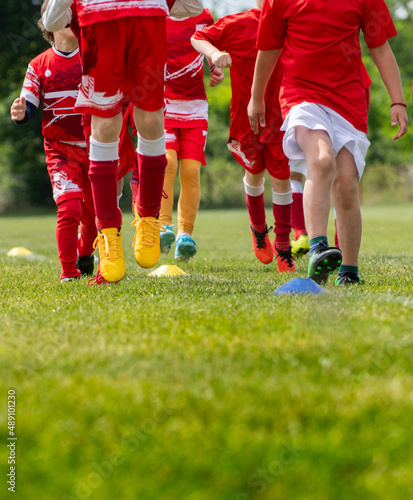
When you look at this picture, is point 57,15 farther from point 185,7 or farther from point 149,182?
point 149,182

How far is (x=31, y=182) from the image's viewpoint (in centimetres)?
3184

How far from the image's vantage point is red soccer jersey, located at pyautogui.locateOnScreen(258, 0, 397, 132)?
3896mm

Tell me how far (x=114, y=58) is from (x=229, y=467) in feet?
8.68

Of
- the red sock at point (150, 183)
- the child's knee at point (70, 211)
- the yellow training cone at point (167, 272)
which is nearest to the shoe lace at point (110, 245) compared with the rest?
the red sock at point (150, 183)

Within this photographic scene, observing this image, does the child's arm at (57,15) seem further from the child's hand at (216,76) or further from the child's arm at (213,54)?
the child's hand at (216,76)

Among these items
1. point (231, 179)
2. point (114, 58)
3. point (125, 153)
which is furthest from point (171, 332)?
point (231, 179)

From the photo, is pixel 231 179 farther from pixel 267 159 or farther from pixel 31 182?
pixel 267 159

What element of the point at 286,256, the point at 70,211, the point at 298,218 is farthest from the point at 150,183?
the point at 298,218

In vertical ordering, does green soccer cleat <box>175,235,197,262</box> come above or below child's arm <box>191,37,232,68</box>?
below

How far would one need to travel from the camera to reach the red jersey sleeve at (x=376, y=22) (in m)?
3.95

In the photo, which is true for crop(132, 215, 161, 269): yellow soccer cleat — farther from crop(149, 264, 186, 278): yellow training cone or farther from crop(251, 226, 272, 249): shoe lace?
crop(251, 226, 272, 249): shoe lace

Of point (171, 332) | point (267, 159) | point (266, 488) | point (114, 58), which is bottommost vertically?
point (267, 159)

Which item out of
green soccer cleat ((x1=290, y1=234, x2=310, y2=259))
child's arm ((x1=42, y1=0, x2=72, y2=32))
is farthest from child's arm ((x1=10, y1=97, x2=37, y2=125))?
green soccer cleat ((x1=290, y1=234, x2=310, y2=259))

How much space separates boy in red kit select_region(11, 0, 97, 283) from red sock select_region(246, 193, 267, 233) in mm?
1741
